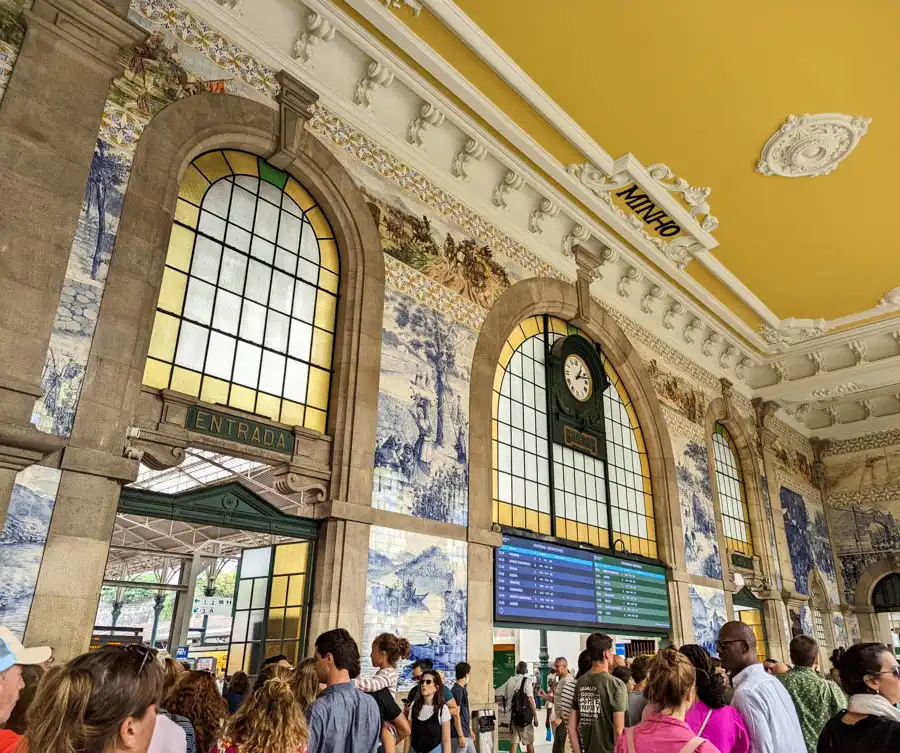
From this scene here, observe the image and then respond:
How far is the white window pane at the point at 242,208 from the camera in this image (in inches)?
289

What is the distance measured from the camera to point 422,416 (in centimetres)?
838

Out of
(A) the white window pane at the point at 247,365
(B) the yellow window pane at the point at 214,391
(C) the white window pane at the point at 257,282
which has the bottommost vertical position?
(B) the yellow window pane at the point at 214,391

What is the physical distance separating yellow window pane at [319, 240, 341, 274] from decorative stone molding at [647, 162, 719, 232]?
5964 mm

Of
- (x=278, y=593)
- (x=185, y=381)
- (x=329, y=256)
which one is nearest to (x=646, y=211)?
(x=329, y=256)

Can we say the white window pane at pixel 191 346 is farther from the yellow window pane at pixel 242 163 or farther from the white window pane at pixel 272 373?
the yellow window pane at pixel 242 163

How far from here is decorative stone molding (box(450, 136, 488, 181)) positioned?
32.4ft

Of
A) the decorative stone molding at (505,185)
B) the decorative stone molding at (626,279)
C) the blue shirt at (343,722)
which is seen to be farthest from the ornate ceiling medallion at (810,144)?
the blue shirt at (343,722)

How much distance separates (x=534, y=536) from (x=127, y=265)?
626 centimetres

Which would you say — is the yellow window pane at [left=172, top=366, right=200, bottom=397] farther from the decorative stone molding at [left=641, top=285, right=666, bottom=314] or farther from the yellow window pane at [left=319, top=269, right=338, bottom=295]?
the decorative stone molding at [left=641, top=285, right=666, bottom=314]

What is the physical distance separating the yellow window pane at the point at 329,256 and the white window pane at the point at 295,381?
4.48 feet

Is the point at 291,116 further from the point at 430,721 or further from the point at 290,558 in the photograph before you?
the point at 430,721

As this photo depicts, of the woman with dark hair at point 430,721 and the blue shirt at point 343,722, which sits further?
the woman with dark hair at point 430,721

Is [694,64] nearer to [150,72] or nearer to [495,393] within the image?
[495,393]

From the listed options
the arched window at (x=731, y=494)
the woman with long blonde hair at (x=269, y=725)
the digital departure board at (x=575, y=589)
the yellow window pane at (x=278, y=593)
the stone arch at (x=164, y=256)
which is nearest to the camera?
the woman with long blonde hair at (x=269, y=725)
